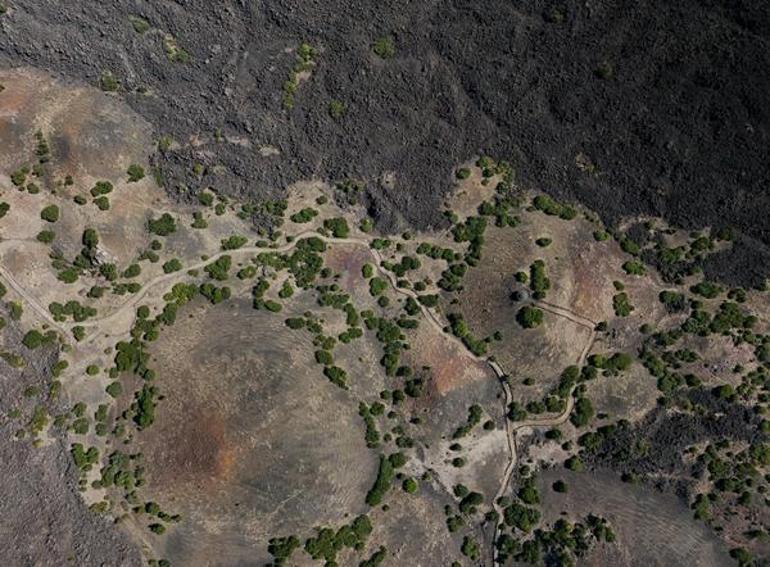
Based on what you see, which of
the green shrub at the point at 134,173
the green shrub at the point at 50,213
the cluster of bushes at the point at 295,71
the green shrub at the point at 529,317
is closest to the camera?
the green shrub at the point at 50,213

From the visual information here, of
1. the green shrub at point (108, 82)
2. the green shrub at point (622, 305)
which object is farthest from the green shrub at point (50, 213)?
the green shrub at point (622, 305)

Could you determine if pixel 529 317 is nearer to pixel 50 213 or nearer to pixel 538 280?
pixel 538 280

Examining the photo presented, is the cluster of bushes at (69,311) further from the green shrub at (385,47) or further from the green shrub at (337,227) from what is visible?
the green shrub at (385,47)

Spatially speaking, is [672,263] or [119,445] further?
[672,263]

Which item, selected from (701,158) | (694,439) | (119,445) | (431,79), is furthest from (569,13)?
(119,445)

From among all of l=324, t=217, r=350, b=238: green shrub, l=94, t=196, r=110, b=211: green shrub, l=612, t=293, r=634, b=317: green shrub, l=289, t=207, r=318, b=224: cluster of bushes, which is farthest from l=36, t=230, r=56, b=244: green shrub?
l=612, t=293, r=634, b=317: green shrub

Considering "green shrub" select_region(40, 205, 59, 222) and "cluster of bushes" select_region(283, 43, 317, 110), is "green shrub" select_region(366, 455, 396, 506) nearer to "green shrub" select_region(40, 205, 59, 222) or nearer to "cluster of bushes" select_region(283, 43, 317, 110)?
"cluster of bushes" select_region(283, 43, 317, 110)

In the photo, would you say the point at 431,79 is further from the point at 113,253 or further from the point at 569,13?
the point at 113,253
